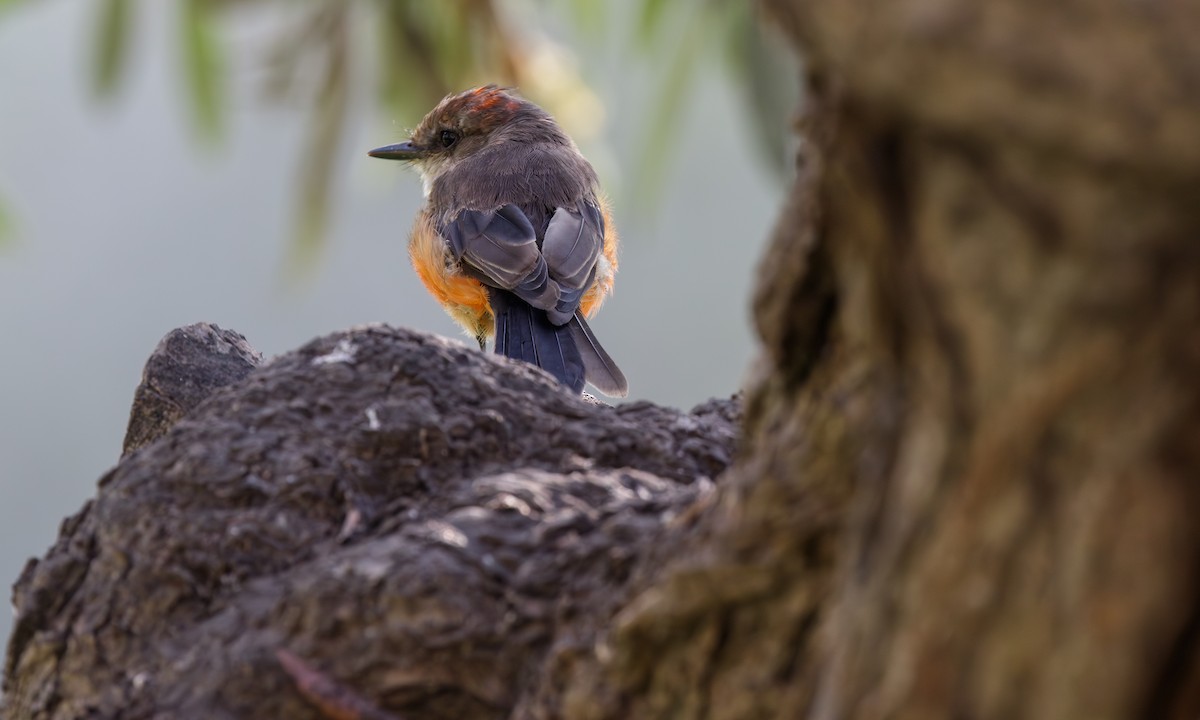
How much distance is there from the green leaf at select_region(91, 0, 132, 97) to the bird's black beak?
233 cm

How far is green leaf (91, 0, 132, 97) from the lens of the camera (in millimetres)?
8391

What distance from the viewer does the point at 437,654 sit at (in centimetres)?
191

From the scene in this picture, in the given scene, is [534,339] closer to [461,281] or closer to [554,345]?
[554,345]

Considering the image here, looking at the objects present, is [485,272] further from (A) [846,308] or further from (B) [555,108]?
(A) [846,308]

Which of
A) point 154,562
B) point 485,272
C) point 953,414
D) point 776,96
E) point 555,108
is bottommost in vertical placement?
point 953,414

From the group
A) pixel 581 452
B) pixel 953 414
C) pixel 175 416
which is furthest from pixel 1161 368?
pixel 175 416

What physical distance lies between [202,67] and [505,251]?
15.8ft

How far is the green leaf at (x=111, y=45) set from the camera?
330 inches

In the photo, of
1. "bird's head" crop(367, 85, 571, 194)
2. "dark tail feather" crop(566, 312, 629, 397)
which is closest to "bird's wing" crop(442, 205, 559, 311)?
"dark tail feather" crop(566, 312, 629, 397)

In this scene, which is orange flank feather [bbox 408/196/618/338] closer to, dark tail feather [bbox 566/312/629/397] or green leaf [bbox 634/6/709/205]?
dark tail feather [bbox 566/312/629/397]

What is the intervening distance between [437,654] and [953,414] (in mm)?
995

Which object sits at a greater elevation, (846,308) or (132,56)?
(132,56)

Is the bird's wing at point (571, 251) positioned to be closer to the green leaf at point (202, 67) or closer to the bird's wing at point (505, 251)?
the bird's wing at point (505, 251)

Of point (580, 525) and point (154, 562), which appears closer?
point (580, 525)
